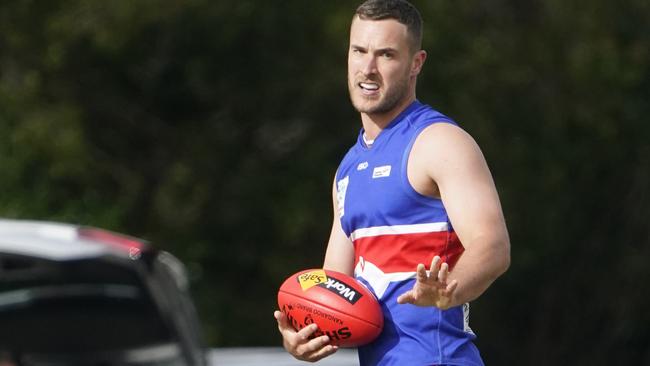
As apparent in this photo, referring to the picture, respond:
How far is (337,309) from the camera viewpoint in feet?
14.6

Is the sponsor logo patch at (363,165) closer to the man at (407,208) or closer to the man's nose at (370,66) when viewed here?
the man at (407,208)

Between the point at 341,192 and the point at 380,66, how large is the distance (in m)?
0.41

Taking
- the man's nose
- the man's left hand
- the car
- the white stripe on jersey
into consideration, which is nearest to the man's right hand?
the white stripe on jersey

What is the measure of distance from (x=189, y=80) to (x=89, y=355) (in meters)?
9.93

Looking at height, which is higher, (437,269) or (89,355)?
(437,269)

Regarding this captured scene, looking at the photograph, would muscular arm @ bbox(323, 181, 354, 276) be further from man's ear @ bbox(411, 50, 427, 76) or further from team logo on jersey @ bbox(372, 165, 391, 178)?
man's ear @ bbox(411, 50, 427, 76)

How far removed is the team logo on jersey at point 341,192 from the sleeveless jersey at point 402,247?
6 centimetres

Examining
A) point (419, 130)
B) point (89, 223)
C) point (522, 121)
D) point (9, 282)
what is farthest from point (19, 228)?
point (522, 121)

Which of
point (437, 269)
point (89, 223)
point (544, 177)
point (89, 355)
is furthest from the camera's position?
point (544, 177)

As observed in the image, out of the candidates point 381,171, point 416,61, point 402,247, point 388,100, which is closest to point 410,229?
point 402,247

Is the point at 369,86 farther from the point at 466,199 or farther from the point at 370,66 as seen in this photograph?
the point at 466,199

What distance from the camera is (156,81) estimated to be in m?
17.3

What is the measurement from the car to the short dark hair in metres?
2.44

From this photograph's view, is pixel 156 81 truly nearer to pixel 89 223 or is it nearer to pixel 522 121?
pixel 89 223
